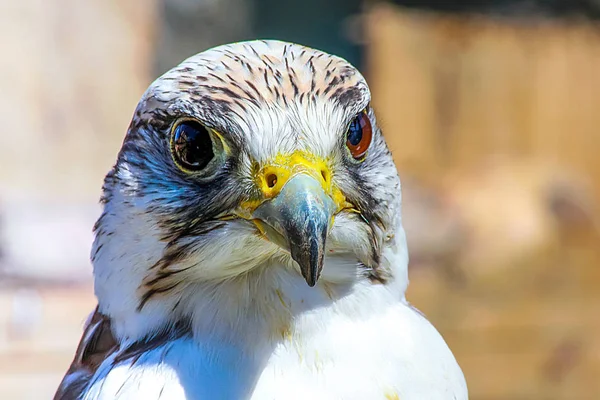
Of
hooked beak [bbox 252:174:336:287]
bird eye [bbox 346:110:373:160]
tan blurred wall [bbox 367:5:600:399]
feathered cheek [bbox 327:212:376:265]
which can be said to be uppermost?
bird eye [bbox 346:110:373:160]

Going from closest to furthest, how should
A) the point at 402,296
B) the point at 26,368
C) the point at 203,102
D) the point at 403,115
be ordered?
the point at 203,102, the point at 402,296, the point at 26,368, the point at 403,115

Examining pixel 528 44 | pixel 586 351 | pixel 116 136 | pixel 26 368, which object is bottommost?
pixel 586 351

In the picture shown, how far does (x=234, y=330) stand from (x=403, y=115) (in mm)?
4125

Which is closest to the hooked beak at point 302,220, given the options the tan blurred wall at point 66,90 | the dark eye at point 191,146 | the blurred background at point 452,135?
the dark eye at point 191,146

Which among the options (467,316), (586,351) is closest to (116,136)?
(467,316)

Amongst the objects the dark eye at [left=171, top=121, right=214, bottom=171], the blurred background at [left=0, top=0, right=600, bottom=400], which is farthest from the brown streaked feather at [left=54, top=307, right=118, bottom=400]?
the blurred background at [left=0, top=0, right=600, bottom=400]

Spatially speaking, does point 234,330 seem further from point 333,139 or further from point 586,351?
point 586,351

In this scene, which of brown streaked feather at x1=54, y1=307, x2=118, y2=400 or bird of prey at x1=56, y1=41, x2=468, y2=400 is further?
brown streaked feather at x1=54, y1=307, x2=118, y2=400

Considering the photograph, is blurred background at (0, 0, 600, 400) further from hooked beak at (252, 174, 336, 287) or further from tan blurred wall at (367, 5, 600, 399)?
hooked beak at (252, 174, 336, 287)

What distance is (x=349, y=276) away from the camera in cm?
199

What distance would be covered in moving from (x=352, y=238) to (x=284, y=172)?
8.4 inches

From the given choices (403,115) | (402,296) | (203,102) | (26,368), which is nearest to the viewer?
(203,102)

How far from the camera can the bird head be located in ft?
6.15

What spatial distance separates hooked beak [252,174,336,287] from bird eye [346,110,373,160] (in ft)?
0.67
